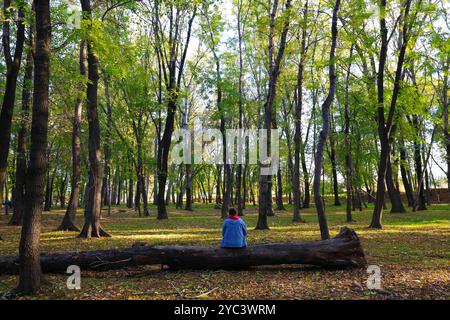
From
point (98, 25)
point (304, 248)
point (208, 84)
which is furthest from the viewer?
point (208, 84)

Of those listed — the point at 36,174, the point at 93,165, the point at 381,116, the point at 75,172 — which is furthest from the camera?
the point at 381,116

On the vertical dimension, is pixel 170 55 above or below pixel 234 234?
above

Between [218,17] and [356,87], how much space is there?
1066 centimetres

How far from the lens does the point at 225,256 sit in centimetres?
859

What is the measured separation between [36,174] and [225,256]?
14.5 feet

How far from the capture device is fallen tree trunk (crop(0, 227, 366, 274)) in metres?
8.47

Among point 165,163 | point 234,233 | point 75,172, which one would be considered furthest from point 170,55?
point 234,233

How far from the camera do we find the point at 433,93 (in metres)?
34.0

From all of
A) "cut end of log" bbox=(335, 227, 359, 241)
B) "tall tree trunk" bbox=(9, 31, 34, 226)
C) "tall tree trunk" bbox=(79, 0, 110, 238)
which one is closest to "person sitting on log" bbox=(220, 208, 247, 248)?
"cut end of log" bbox=(335, 227, 359, 241)

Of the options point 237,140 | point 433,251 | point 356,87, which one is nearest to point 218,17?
point 356,87

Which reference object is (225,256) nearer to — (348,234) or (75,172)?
(348,234)

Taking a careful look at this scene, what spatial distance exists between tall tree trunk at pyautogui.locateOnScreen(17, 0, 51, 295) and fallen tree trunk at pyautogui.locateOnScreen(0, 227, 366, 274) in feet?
5.27
